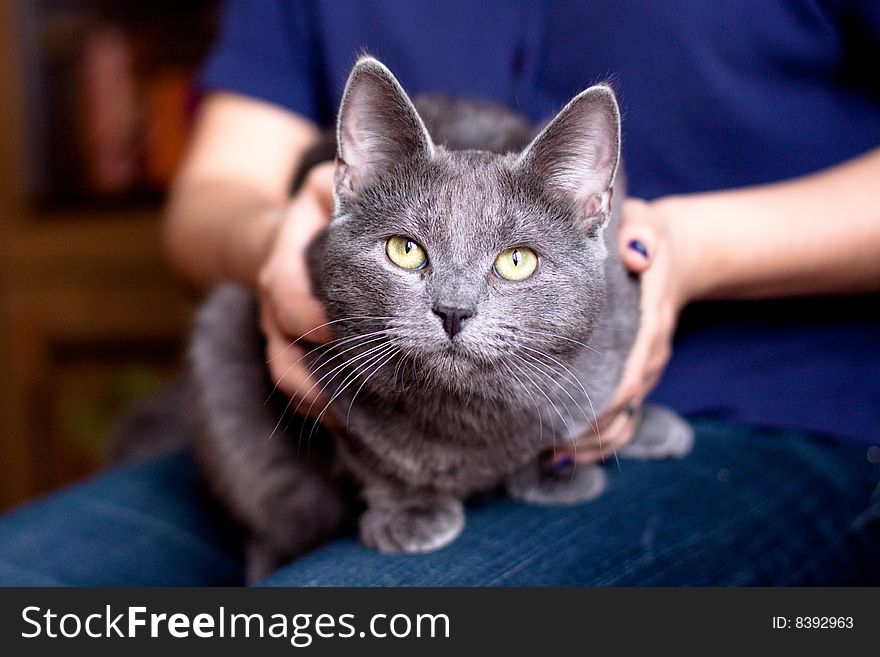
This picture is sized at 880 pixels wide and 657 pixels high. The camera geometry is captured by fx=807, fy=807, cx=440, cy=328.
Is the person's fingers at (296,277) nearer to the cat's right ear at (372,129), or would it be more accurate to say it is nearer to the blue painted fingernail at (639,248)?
the cat's right ear at (372,129)

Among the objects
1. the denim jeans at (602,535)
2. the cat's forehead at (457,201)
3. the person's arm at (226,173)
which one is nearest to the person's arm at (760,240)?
the denim jeans at (602,535)

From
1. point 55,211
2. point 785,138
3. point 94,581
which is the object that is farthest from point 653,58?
point 55,211

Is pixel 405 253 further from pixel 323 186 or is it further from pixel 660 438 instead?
pixel 660 438

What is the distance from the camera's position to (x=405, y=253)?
2.97 ft

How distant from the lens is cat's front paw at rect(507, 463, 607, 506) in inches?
42.9

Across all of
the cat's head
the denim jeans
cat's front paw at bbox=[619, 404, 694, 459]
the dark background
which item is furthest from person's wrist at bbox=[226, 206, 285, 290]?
the dark background

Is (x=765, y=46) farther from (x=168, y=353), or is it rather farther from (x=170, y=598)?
(x=168, y=353)

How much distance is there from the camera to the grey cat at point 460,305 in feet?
2.84

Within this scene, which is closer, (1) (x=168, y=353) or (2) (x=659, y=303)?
(2) (x=659, y=303)

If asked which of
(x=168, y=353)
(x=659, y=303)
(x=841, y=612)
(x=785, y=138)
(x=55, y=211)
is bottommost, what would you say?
(x=168, y=353)

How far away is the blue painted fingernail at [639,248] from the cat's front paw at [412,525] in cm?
40

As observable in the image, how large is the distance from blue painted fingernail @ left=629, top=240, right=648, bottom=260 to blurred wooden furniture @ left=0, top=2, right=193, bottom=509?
6.80 ft

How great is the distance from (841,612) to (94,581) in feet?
3.12

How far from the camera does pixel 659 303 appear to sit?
1057 mm
